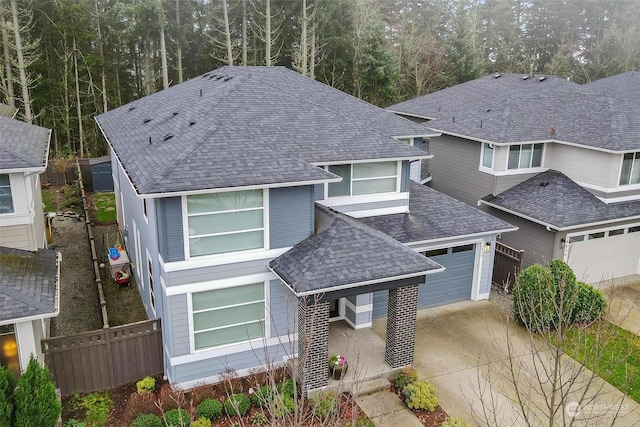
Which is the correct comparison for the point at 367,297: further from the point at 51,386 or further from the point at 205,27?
the point at 205,27

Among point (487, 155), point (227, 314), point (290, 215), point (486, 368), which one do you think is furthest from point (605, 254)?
point (227, 314)

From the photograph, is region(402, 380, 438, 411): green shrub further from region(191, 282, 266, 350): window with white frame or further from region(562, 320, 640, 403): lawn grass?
region(191, 282, 266, 350): window with white frame

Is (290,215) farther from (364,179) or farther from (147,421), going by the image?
(147,421)

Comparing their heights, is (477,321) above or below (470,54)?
below

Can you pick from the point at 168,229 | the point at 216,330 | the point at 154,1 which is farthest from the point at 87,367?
the point at 154,1

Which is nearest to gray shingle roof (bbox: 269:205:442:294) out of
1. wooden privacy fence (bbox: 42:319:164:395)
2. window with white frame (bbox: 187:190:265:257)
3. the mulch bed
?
window with white frame (bbox: 187:190:265:257)
